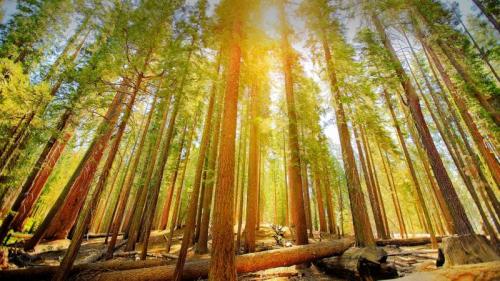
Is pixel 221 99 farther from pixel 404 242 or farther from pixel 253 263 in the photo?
pixel 404 242

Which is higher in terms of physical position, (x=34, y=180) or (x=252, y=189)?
(x=34, y=180)

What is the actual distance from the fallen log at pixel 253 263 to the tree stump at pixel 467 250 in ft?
9.01

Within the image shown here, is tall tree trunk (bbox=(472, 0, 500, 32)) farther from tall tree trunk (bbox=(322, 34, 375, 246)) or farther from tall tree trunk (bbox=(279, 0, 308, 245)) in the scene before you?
tall tree trunk (bbox=(279, 0, 308, 245))

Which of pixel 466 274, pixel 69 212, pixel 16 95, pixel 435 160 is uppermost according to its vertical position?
pixel 16 95

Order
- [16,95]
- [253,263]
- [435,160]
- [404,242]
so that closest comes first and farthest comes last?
[253,263]
[435,160]
[16,95]
[404,242]

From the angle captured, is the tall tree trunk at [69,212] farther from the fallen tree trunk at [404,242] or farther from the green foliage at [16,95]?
the fallen tree trunk at [404,242]

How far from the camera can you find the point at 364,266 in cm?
572

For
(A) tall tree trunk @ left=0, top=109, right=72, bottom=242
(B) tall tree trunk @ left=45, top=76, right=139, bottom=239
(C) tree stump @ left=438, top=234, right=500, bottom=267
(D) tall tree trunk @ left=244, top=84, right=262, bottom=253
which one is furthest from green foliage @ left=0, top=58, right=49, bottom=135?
(C) tree stump @ left=438, top=234, right=500, bottom=267

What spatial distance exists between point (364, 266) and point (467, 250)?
9.37 feet

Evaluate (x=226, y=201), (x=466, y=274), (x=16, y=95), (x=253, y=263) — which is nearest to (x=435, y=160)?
(x=466, y=274)

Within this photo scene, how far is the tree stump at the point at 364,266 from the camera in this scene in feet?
18.2

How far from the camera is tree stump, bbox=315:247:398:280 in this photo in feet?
18.2

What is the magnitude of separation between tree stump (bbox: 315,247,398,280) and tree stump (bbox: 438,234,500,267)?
1710 mm

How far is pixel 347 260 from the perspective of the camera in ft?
20.0
